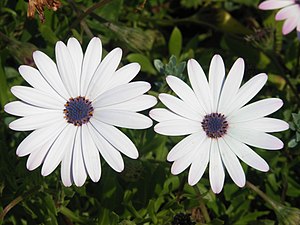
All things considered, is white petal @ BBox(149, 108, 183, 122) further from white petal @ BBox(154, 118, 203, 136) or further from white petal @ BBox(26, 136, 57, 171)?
white petal @ BBox(26, 136, 57, 171)

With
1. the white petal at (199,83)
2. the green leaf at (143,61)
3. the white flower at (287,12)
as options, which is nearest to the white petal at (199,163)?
the white petal at (199,83)

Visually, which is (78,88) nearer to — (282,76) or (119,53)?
(119,53)

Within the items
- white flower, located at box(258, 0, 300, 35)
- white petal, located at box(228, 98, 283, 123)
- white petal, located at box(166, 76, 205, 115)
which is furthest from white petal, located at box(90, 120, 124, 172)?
white flower, located at box(258, 0, 300, 35)

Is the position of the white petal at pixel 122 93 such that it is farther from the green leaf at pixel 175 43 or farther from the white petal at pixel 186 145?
the green leaf at pixel 175 43

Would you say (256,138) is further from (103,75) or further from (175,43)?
(175,43)

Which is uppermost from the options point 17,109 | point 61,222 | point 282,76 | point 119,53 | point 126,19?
point 126,19

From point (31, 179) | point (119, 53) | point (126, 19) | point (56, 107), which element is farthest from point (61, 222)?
point (126, 19)
